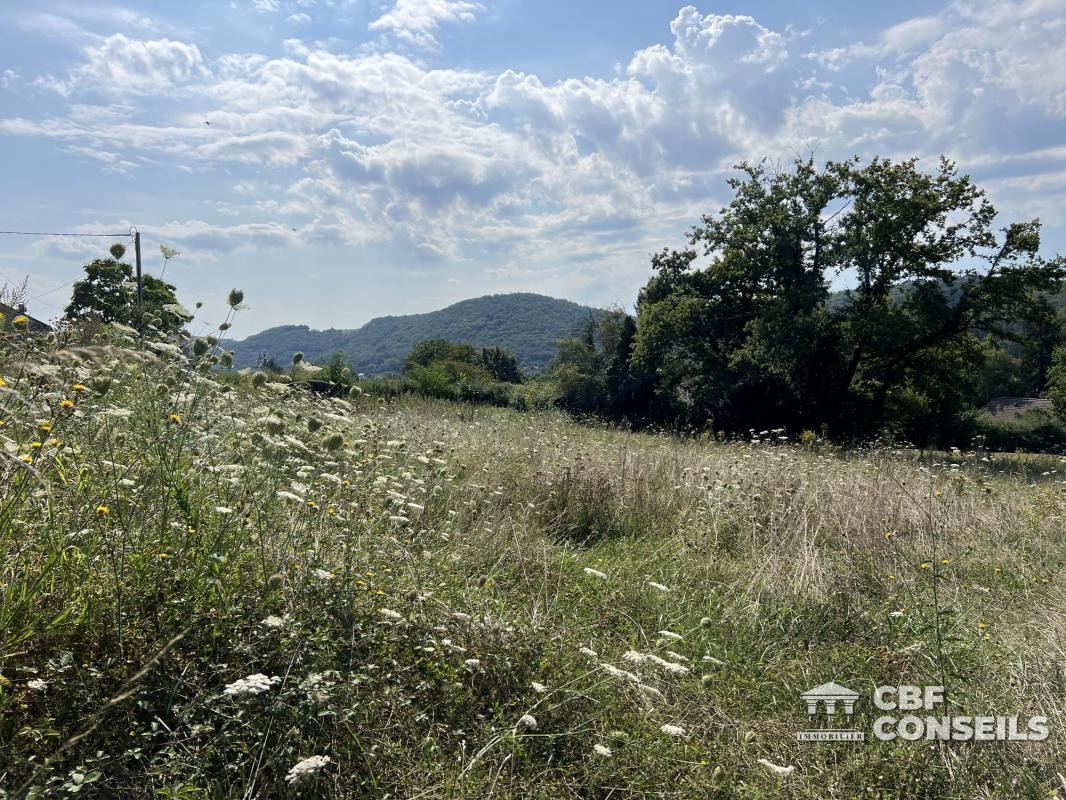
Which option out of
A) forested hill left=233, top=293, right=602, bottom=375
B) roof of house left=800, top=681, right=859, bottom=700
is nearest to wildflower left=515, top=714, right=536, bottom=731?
roof of house left=800, top=681, right=859, bottom=700

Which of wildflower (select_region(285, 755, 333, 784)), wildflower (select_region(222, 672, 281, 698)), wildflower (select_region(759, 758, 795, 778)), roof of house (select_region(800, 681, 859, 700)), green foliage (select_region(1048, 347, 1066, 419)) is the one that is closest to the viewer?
wildflower (select_region(285, 755, 333, 784))

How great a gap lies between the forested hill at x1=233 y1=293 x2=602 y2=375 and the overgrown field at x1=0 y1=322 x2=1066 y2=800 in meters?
119

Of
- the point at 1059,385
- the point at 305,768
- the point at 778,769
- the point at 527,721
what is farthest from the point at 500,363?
the point at 305,768

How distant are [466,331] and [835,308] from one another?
477 feet

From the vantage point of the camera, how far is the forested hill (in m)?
140

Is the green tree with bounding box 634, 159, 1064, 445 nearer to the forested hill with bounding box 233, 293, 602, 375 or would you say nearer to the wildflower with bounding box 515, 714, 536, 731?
the wildflower with bounding box 515, 714, 536, 731

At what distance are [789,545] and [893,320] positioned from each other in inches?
655

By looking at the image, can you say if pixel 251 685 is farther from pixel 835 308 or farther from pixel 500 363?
pixel 500 363

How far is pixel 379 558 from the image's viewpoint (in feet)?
11.2

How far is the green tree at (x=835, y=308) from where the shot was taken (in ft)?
64.3

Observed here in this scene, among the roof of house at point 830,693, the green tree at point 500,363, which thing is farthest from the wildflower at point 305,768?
the green tree at point 500,363

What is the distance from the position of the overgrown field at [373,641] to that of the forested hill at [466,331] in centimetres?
11899

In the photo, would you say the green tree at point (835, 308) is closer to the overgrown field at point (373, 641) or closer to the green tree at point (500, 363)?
the overgrown field at point (373, 641)

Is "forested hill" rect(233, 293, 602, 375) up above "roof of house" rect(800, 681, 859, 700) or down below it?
above
